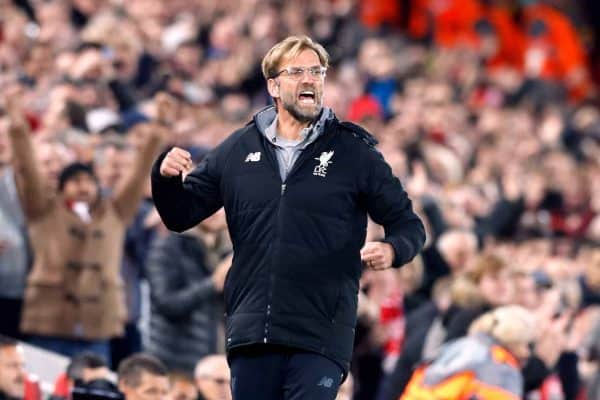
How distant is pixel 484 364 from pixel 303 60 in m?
3.31

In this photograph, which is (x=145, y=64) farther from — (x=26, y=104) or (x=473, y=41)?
(x=473, y=41)

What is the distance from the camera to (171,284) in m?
11.2

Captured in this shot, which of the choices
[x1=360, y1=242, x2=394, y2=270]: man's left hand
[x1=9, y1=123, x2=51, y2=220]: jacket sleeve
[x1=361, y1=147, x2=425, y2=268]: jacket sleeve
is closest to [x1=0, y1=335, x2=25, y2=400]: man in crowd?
[x1=9, y1=123, x2=51, y2=220]: jacket sleeve

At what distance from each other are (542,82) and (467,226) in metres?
7.85

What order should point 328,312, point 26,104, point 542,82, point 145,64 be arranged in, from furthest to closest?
point 542,82
point 145,64
point 26,104
point 328,312

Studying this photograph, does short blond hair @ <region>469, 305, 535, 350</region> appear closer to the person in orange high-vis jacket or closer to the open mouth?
the person in orange high-vis jacket

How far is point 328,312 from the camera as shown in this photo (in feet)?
24.0

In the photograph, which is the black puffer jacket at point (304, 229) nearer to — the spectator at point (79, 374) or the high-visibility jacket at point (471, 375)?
the spectator at point (79, 374)

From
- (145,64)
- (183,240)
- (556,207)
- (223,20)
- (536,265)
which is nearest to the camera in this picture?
(183,240)

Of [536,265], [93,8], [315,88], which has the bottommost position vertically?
[536,265]

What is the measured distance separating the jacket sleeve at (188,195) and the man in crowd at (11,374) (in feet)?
8.94

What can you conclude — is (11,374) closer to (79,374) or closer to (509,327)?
(79,374)

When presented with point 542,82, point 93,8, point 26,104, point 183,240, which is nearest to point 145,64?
point 93,8

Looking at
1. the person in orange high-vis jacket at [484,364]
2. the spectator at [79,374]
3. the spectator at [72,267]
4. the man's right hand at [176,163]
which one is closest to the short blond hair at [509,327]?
the person in orange high-vis jacket at [484,364]
